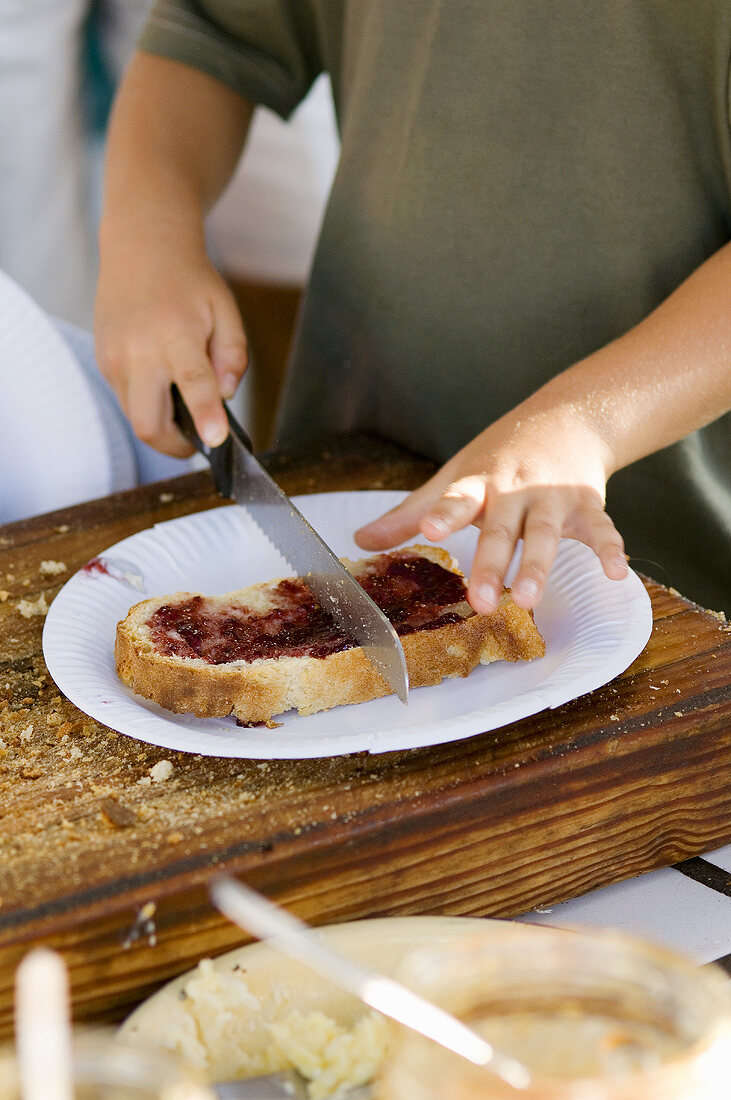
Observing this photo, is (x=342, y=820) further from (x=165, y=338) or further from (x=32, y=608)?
(x=165, y=338)

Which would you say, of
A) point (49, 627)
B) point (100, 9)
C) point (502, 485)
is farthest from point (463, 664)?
point (100, 9)

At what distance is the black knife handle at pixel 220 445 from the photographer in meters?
1.24

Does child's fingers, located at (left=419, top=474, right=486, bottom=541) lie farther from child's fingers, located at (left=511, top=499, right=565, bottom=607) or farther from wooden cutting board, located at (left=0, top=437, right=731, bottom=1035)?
wooden cutting board, located at (left=0, top=437, right=731, bottom=1035)

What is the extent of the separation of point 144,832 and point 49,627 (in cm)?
30

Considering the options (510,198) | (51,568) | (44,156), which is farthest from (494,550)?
(44,156)

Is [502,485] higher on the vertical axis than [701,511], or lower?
higher

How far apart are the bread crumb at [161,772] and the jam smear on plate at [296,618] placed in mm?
137

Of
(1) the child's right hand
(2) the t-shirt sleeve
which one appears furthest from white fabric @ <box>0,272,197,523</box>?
(2) the t-shirt sleeve

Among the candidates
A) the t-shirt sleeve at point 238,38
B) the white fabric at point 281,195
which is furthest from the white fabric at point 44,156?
the t-shirt sleeve at point 238,38

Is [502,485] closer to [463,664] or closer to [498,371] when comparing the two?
[463,664]

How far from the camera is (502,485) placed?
3.05ft

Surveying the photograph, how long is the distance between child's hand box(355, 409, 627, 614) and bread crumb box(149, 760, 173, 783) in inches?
10.8

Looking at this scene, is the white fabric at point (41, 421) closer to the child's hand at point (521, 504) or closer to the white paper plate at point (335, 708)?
the white paper plate at point (335, 708)

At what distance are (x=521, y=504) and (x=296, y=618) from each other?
25 centimetres
